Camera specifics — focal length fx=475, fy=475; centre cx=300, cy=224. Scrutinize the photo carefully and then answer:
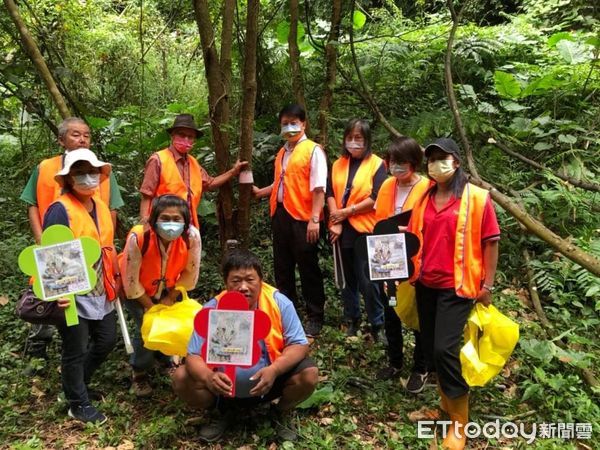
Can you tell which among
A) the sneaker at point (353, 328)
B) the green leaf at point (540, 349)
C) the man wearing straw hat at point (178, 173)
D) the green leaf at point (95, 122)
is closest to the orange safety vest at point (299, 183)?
the man wearing straw hat at point (178, 173)

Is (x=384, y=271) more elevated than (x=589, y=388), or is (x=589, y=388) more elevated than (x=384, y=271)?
(x=384, y=271)

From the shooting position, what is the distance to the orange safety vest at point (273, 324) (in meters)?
3.21

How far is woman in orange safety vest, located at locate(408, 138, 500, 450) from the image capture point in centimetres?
305

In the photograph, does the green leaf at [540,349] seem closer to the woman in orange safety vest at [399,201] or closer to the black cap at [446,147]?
the woman in orange safety vest at [399,201]

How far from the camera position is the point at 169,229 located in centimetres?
337

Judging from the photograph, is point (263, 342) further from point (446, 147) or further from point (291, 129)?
point (291, 129)

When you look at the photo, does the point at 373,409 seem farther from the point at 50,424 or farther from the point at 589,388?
the point at 50,424

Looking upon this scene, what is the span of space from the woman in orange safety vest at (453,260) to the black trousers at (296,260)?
1389mm

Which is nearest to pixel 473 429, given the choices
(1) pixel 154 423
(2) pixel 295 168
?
(1) pixel 154 423

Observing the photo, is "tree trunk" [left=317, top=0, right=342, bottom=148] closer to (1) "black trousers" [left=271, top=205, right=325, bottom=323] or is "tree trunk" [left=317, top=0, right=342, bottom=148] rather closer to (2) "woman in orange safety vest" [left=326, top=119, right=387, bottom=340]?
(2) "woman in orange safety vest" [left=326, top=119, right=387, bottom=340]

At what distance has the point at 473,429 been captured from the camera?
3.39 m

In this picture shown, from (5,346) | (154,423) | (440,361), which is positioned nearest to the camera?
(440,361)

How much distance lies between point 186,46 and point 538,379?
30.3 feet

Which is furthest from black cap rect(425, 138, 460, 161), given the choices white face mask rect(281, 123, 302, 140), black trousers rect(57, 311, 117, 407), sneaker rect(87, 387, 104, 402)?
sneaker rect(87, 387, 104, 402)
